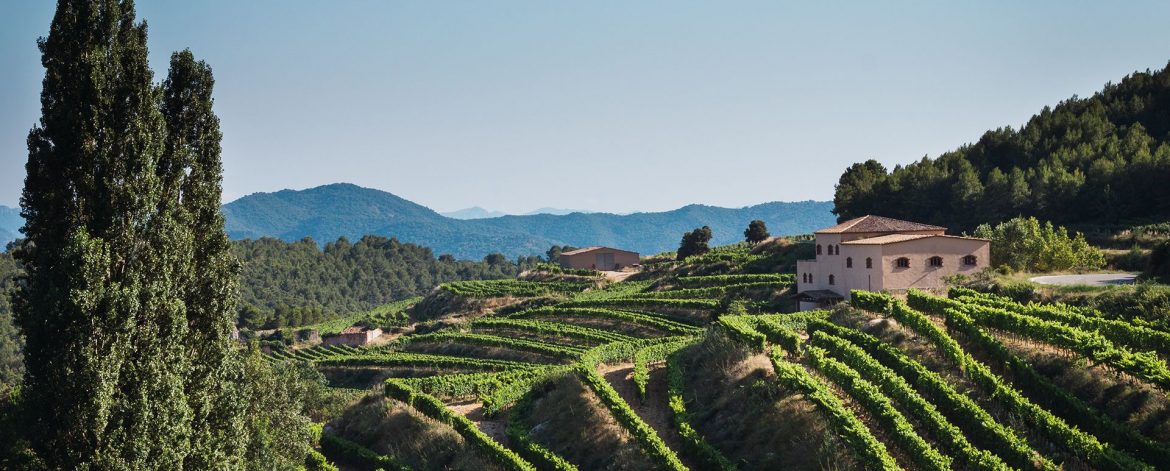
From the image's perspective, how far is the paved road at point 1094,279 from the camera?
1288 inches

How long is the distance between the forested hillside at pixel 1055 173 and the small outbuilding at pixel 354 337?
39.6 metres

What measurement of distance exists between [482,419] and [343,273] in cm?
12875

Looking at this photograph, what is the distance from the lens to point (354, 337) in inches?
2803

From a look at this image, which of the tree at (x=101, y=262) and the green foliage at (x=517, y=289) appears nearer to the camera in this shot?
the tree at (x=101, y=262)

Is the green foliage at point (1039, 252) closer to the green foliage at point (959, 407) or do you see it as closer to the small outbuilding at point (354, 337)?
the green foliage at point (959, 407)

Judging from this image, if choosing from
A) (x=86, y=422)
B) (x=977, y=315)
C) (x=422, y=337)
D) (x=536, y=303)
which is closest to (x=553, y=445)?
(x=977, y=315)

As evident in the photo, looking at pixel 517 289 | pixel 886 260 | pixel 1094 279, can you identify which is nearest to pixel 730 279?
pixel 886 260

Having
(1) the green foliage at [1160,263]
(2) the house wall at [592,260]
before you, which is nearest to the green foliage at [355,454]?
(1) the green foliage at [1160,263]

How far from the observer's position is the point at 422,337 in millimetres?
61000

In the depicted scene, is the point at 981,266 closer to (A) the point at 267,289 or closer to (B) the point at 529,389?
(B) the point at 529,389

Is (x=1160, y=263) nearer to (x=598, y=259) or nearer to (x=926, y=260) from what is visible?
(x=926, y=260)

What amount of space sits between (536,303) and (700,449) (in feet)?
155

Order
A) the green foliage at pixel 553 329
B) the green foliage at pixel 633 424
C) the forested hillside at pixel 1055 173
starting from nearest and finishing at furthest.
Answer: the green foliage at pixel 633 424 → the green foliage at pixel 553 329 → the forested hillside at pixel 1055 173

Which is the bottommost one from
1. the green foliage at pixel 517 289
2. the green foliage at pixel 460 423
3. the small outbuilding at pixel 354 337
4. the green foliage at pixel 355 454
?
the green foliage at pixel 355 454
